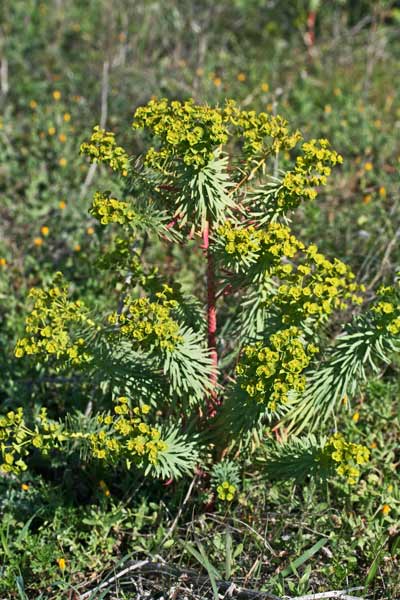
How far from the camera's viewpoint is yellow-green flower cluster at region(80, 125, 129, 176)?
2.55 metres

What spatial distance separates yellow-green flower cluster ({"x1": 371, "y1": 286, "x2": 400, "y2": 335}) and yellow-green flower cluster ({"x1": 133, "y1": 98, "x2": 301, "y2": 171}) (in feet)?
1.95

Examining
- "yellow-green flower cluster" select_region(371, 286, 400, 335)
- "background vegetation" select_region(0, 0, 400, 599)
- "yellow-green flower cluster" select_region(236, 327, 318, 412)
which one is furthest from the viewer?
"background vegetation" select_region(0, 0, 400, 599)

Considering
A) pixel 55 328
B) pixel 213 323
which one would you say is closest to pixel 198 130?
pixel 213 323

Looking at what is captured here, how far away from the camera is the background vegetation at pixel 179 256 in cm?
287

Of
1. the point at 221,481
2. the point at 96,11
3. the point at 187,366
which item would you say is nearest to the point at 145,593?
the point at 221,481

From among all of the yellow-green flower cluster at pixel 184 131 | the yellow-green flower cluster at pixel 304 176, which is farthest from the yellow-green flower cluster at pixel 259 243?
the yellow-green flower cluster at pixel 184 131

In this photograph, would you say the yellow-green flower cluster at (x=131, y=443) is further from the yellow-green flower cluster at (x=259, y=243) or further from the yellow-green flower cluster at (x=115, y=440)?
the yellow-green flower cluster at (x=259, y=243)

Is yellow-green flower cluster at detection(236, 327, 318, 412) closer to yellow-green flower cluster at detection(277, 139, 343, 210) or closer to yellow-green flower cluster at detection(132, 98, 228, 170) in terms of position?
yellow-green flower cluster at detection(277, 139, 343, 210)

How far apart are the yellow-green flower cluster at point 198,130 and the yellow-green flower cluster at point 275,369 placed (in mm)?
617

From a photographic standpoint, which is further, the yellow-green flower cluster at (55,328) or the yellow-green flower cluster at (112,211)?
the yellow-green flower cluster at (55,328)

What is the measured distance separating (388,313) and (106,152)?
3.47ft

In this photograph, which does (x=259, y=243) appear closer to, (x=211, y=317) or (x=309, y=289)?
(x=309, y=289)

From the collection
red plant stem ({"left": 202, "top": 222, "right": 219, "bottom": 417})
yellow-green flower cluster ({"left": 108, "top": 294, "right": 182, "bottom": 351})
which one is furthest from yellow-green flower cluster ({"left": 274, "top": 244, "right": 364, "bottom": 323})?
yellow-green flower cluster ({"left": 108, "top": 294, "right": 182, "bottom": 351})

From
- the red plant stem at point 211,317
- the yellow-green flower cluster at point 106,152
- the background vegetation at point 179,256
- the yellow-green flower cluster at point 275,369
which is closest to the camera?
the yellow-green flower cluster at point 275,369
